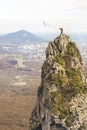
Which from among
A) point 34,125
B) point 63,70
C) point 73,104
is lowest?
point 34,125

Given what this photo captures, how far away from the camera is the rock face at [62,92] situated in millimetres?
19281

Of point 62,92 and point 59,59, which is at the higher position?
point 59,59

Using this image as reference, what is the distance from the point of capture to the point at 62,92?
2000 cm

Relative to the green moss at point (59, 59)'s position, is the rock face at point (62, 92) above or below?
below

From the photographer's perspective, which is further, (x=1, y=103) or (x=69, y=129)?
(x=1, y=103)

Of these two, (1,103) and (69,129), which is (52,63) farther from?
(1,103)

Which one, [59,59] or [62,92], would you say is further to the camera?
[59,59]

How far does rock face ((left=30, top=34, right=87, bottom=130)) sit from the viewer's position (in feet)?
63.3

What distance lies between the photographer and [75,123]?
62.8ft

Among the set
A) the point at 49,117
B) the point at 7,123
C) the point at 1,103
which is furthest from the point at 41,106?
the point at 1,103

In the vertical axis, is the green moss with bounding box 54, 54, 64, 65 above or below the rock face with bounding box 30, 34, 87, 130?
above

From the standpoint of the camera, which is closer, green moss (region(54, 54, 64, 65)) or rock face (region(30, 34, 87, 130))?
rock face (region(30, 34, 87, 130))

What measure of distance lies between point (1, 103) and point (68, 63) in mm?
152395

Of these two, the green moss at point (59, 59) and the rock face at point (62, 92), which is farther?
the green moss at point (59, 59)
